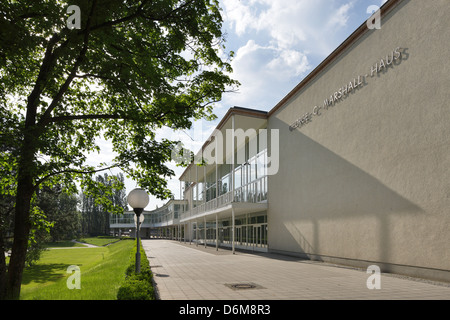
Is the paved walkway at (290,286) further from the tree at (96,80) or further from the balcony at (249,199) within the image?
the balcony at (249,199)

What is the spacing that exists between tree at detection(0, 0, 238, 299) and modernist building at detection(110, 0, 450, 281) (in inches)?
89.2

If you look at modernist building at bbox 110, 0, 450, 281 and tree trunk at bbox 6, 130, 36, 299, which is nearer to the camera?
tree trunk at bbox 6, 130, 36, 299

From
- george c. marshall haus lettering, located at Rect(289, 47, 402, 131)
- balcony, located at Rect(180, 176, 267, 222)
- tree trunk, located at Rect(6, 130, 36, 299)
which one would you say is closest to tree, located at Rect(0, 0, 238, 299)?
tree trunk, located at Rect(6, 130, 36, 299)

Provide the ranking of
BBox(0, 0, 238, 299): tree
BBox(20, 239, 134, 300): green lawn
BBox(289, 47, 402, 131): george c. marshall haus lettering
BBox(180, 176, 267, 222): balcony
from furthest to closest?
BBox(180, 176, 267, 222): balcony, BBox(289, 47, 402, 131): george c. marshall haus lettering, BBox(20, 239, 134, 300): green lawn, BBox(0, 0, 238, 299): tree

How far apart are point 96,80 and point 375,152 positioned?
34.4 feet

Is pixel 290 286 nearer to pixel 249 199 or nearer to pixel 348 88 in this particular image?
pixel 348 88

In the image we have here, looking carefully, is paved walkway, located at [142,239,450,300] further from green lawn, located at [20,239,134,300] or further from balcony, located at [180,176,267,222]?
balcony, located at [180,176,267,222]

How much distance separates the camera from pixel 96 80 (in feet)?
36.9

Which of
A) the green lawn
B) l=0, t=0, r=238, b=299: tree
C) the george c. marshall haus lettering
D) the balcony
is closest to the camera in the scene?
l=0, t=0, r=238, b=299: tree

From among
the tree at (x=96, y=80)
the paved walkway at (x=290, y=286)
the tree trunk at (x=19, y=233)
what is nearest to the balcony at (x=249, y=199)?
the paved walkway at (x=290, y=286)

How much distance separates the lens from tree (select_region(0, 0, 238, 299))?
7582 millimetres

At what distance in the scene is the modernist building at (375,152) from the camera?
10.4 m
